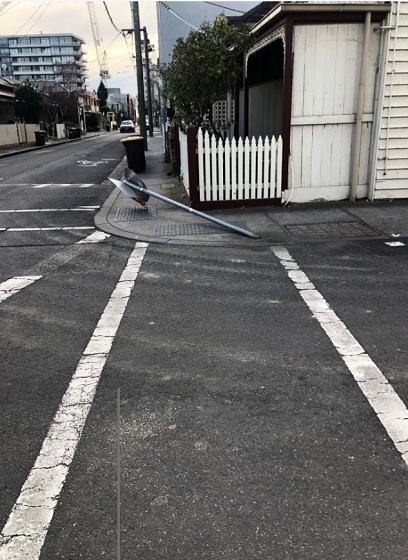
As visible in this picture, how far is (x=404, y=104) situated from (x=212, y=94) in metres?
4.02

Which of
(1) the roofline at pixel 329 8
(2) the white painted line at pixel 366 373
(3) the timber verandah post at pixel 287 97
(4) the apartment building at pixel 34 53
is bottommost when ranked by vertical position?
(2) the white painted line at pixel 366 373

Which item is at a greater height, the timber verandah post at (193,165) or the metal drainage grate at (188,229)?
the timber verandah post at (193,165)

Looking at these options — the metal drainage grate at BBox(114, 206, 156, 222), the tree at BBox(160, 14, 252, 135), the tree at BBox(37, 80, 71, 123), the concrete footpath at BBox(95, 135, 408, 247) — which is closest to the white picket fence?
the concrete footpath at BBox(95, 135, 408, 247)

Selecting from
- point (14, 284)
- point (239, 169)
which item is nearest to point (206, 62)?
point (239, 169)

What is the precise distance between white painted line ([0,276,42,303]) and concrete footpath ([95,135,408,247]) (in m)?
2.22

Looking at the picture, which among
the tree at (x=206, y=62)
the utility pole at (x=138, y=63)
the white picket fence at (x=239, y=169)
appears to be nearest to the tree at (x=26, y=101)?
the utility pole at (x=138, y=63)

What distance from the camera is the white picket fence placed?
30.5 feet

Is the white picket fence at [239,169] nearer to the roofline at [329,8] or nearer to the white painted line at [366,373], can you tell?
the roofline at [329,8]

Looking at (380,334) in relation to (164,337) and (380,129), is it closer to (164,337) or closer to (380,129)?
(164,337)

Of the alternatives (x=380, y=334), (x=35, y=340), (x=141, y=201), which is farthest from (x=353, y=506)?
(x=141, y=201)

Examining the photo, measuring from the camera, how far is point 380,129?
941cm

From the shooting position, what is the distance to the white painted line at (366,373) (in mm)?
2977

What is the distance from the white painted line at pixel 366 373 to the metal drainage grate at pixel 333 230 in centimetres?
248

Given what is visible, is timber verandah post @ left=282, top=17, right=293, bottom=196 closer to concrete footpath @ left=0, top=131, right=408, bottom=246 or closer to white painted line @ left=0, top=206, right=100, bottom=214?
concrete footpath @ left=0, top=131, right=408, bottom=246
